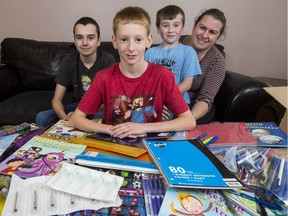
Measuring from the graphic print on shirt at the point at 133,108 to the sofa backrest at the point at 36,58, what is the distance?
4.38 feet

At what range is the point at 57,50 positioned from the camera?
8.24ft

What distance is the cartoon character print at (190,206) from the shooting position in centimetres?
66

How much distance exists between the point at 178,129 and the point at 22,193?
0.62 m

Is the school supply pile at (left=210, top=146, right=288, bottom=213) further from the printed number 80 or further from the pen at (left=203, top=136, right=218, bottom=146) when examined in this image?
the printed number 80

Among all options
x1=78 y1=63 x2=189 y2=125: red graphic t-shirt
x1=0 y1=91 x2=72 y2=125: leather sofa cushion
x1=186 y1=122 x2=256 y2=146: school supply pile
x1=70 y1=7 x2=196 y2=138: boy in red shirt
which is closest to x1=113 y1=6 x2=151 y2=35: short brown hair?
x1=70 y1=7 x2=196 y2=138: boy in red shirt

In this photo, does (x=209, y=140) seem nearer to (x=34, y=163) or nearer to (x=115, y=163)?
(x=115, y=163)

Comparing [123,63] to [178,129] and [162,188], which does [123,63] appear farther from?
[162,188]

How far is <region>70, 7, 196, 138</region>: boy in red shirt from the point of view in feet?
3.86

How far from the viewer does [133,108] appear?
125cm

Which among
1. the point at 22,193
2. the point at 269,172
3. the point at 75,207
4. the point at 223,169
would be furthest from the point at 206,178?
the point at 22,193

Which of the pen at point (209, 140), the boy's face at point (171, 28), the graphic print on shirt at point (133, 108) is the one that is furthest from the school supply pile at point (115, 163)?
the boy's face at point (171, 28)

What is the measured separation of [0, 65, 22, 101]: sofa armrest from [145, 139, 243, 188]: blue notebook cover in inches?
74.0

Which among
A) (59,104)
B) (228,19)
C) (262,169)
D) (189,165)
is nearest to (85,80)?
(59,104)

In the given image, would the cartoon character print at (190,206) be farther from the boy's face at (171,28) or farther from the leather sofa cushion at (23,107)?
the leather sofa cushion at (23,107)
